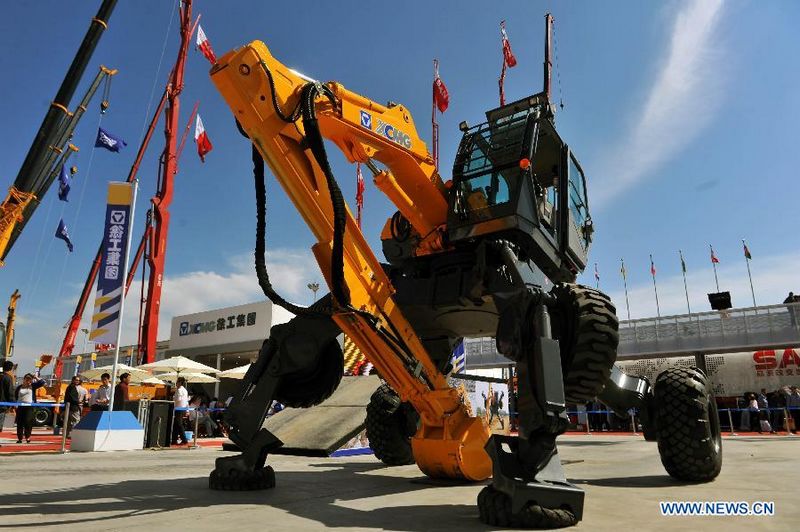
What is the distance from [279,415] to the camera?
39.8ft

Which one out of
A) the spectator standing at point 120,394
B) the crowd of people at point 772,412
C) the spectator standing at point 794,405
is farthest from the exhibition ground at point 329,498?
the crowd of people at point 772,412

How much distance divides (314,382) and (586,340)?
325cm

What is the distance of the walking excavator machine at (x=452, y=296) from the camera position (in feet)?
14.4

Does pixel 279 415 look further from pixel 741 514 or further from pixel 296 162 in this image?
pixel 741 514

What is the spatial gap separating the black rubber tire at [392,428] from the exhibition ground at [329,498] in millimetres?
261

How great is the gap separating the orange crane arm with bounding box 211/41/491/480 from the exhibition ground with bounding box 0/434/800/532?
0.68 metres

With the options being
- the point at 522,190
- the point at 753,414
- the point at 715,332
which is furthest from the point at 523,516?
the point at 715,332

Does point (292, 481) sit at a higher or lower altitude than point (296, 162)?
lower

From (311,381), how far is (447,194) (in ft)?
8.83

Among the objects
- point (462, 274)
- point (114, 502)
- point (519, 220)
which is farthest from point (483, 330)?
point (114, 502)

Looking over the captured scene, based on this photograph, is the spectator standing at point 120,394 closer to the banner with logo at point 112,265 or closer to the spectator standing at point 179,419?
the spectator standing at point 179,419

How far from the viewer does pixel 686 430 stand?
19.6ft

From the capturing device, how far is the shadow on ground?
12.6ft

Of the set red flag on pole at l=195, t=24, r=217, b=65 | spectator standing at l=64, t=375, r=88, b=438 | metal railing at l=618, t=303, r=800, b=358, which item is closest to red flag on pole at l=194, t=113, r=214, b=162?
red flag on pole at l=195, t=24, r=217, b=65
